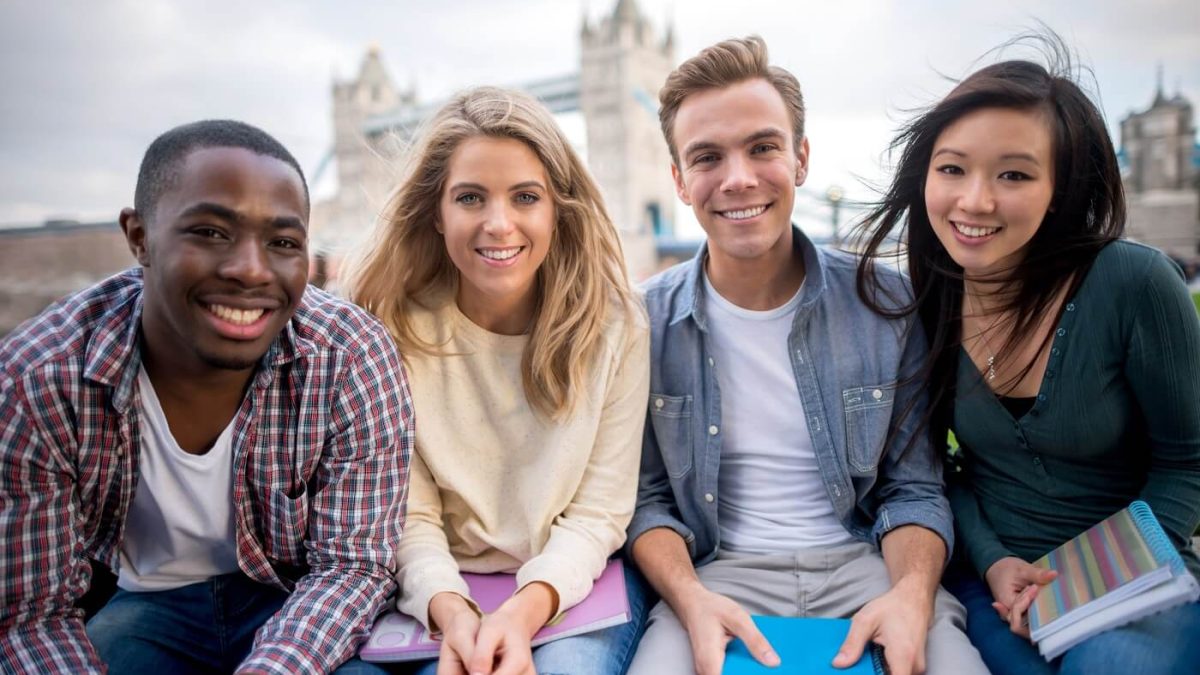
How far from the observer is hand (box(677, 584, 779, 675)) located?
4.94 feet

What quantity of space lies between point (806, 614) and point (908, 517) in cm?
32

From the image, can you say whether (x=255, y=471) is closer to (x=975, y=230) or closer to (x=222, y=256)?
(x=222, y=256)

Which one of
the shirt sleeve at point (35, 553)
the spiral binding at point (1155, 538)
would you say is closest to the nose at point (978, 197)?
the spiral binding at point (1155, 538)

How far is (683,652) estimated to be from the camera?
63.6 inches

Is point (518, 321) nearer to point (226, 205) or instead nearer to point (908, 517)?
point (226, 205)

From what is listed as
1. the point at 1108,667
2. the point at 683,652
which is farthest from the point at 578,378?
the point at 1108,667

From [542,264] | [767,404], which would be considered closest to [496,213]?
[542,264]

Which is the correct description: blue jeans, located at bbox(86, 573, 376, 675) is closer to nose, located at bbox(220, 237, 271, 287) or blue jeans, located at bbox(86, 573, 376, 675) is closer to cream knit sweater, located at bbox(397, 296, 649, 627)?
cream knit sweater, located at bbox(397, 296, 649, 627)

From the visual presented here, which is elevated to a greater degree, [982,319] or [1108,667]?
[982,319]

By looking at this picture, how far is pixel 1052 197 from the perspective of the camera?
68.3 inches

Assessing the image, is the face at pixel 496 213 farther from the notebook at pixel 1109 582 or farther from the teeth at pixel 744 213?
the notebook at pixel 1109 582

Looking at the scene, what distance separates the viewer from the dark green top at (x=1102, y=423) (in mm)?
1589

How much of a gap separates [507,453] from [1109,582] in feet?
3.94

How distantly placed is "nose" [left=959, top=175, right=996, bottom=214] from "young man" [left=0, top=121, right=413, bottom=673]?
1254mm
